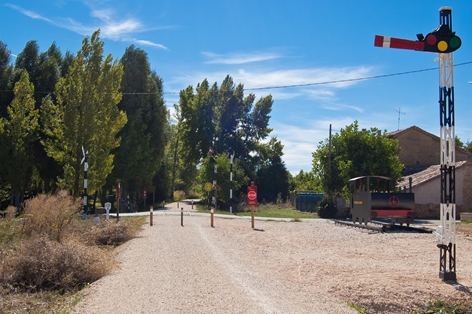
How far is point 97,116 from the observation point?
3394cm

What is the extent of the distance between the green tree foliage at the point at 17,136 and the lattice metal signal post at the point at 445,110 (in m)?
29.0

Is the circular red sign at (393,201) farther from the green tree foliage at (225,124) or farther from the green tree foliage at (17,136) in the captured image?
the green tree foliage at (225,124)

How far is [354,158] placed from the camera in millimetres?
36688

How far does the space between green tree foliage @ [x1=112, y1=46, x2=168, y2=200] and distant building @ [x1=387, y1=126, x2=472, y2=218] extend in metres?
23.0

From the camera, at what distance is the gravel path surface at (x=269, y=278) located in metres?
8.38

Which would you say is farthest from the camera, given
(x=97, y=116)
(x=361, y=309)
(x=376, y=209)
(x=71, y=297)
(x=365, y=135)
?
(x=365, y=135)

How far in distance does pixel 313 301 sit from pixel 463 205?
32.0 metres

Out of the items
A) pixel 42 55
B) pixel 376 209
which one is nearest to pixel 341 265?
pixel 376 209

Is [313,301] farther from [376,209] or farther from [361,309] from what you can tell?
[376,209]

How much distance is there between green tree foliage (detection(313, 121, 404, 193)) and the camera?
116ft

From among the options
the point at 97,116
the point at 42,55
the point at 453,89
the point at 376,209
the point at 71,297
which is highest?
the point at 42,55

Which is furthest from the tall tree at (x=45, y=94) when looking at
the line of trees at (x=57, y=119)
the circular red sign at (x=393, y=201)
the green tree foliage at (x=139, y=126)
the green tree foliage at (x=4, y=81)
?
the circular red sign at (x=393, y=201)

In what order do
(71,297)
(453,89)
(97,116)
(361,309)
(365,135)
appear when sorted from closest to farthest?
(361,309)
(71,297)
(453,89)
(97,116)
(365,135)

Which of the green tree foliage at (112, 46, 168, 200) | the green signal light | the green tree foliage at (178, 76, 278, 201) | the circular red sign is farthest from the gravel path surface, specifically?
the green tree foliage at (178, 76, 278, 201)
